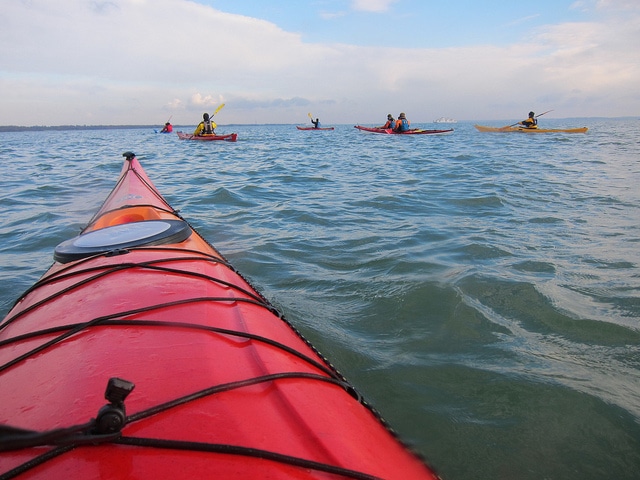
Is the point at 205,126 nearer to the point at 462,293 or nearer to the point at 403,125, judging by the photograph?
the point at 403,125

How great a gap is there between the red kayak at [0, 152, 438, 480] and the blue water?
92 centimetres

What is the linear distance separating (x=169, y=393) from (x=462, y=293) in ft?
9.44

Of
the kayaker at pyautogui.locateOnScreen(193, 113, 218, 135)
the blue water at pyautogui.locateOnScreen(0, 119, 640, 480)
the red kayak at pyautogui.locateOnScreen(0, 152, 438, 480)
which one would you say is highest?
the kayaker at pyautogui.locateOnScreen(193, 113, 218, 135)

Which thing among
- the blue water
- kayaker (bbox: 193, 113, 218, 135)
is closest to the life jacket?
kayaker (bbox: 193, 113, 218, 135)

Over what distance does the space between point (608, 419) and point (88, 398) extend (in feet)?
8.13

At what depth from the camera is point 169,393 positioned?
1.18 metres

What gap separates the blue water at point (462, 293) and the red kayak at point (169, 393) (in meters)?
0.92

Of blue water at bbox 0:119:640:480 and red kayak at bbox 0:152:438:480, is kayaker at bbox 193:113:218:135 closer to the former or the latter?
blue water at bbox 0:119:640:480

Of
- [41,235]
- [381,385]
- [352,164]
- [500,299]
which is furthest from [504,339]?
[352,164]

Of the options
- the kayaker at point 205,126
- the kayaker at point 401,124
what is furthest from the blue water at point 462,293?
the kayaker at point 401,124

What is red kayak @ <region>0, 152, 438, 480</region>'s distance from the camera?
3.08 feet

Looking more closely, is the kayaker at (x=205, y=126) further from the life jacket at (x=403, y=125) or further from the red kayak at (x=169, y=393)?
the red kayak at (x=169, y=393)

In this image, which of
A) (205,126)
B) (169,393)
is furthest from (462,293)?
(205,126)

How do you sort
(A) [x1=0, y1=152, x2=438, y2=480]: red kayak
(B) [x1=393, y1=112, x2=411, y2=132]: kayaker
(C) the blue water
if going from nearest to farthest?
1. (A) [x1=0, y1=152, x2=438, y2=480]: red kayak
2. (C) the blue water
3. (B) [x1=393, y1=112, x2=411, y2=132]: kayaker
